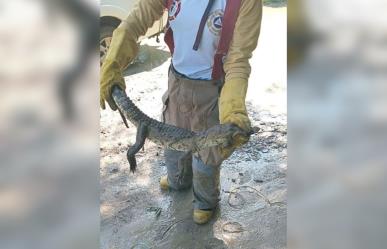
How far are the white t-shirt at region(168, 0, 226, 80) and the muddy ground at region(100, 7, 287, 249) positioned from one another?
1058 millimetres

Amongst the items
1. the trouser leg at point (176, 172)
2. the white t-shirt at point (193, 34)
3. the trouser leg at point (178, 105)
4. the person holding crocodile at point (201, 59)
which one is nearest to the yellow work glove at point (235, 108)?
the person holding crocodile at point (201, 59)

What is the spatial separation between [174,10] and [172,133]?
679 millimetres

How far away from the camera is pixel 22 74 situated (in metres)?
0.99

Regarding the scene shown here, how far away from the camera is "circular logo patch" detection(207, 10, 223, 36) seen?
2.55 metres

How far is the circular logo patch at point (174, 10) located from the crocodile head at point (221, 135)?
0.72 metres

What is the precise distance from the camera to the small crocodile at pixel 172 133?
221 cm

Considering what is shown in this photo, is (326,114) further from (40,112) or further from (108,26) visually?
(108,26)

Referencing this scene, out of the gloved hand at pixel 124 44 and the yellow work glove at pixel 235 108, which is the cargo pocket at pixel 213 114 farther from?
the gloved hand at pixel 124 44

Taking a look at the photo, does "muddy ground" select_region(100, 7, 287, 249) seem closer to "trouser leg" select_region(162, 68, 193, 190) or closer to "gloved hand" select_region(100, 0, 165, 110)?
"trouser leg" select_region(162, 68, 193, 190)

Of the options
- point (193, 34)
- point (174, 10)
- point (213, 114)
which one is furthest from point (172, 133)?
point (174, 10)

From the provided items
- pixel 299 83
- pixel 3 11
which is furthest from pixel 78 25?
pixel 299 83

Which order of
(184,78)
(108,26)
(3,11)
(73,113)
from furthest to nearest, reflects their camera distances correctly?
1. (108,26)
2. (184,78)
3. (73,113)
4. (3,11)

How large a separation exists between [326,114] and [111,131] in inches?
135

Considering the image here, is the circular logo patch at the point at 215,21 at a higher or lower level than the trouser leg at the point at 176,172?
higher
